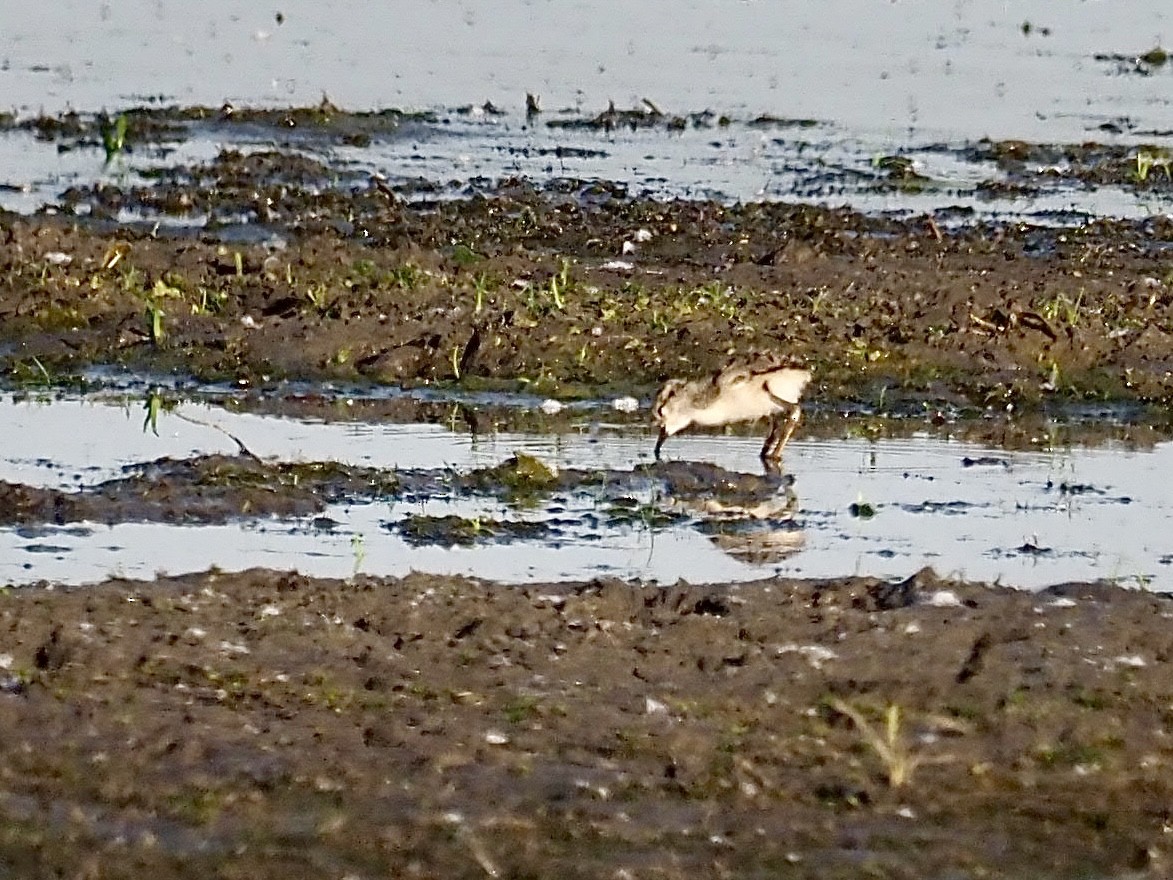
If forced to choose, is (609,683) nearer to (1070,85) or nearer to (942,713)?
(942,713)

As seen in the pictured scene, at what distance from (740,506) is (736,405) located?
35.1 inches

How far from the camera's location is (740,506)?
36.5 ft

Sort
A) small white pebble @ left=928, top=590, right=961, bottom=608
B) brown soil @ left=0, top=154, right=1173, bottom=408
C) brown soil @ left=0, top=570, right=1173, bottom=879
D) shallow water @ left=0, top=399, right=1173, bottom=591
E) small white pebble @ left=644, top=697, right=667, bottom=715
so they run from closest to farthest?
brown soil @ left=0, top=570, right=1173, bottom=879 → small white pebble @ left=644, top=697, right=667, bottom=715 → small white pebble @ left=928, top=590, right=961, bottom=608 → shallow water @ left=0, top=399, right=1173, bottom=591 → brown soil @ left=0, top=154, right=1173, bottom=408

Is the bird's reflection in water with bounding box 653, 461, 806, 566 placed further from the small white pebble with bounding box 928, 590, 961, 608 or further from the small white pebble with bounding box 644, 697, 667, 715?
the small white pebble with bounding box 644, 697, 667, 715

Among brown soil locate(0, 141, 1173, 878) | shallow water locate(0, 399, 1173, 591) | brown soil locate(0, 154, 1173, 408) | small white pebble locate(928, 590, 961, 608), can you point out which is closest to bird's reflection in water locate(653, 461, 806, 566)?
shallow water locate(0, 399, 1173, 591)

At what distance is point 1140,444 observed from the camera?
12.7 meters

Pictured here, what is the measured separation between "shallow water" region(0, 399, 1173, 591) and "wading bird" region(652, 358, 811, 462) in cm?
17

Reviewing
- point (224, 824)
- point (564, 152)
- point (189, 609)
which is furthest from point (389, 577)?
point (564, 152)

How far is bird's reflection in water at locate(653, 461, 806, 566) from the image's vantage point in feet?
34.3

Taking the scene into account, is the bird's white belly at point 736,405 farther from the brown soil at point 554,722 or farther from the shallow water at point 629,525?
the brown soil at point 554,722

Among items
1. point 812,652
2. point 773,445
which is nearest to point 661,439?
point 773,445

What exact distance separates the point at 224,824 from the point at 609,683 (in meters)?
1.54

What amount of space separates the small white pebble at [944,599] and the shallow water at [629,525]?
81cm

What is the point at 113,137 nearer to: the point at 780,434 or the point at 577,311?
the point at 577,311
